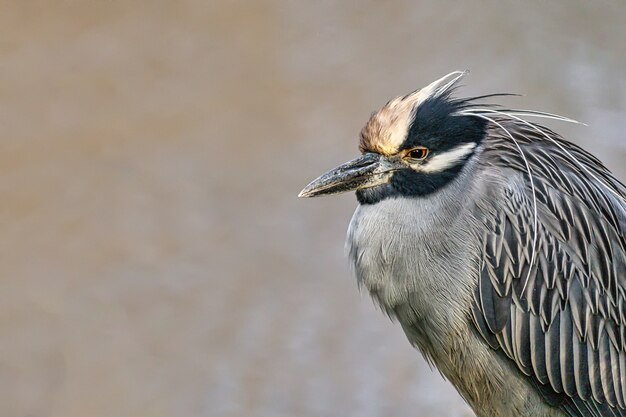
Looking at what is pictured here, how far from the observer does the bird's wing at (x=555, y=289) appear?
379 cm

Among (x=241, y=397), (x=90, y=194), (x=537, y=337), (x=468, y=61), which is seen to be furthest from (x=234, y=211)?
(x=537, y=337)

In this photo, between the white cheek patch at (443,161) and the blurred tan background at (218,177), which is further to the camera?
the blurred tan background at (218,177)

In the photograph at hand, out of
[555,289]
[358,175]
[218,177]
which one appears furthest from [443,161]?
[218,177]

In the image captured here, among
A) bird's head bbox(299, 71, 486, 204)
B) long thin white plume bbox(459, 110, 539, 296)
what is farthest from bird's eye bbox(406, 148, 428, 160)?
long thin white plume bbox(459, 110, 539, 296)

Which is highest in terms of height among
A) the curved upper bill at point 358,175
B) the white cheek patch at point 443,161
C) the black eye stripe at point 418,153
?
the curved upper bill at point 358,175

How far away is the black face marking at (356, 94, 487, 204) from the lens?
374 centimetres

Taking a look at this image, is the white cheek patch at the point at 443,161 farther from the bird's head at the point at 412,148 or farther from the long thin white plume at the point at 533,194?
the long thin white plume at the point at 533,194

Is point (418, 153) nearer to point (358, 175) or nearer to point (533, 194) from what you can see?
point (358, 175)

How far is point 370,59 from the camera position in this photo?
6832 millimetres

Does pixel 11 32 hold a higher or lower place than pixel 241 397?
higher

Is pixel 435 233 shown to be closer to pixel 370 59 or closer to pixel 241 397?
pixel 241 397

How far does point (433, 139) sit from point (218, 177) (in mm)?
2502

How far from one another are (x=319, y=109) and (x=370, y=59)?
629mm

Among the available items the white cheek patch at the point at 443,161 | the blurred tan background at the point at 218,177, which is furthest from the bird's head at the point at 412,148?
the blurred tan background at the point at 218,177
